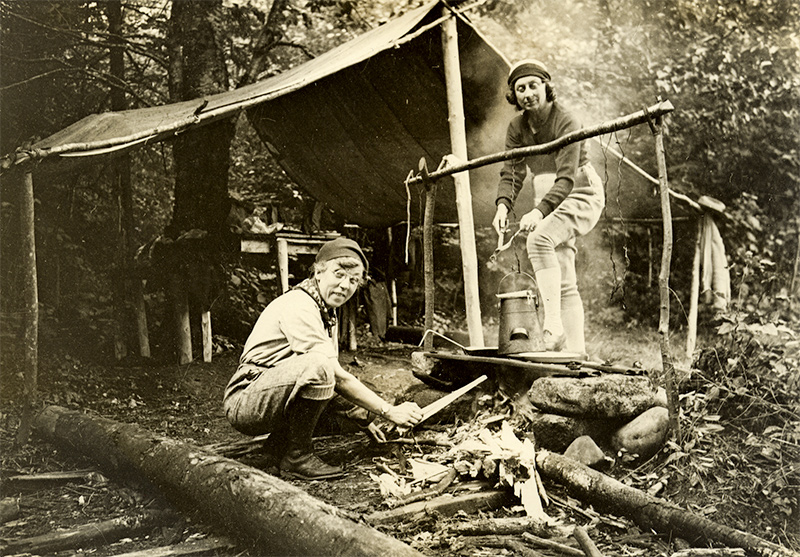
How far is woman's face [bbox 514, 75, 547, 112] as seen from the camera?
9.83 ft

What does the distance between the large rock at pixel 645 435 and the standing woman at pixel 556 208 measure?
0.47 m

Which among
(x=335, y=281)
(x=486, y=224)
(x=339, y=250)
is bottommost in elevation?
(x=335, y=281)

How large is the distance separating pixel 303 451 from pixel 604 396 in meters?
1.51

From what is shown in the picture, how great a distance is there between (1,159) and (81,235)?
252cm

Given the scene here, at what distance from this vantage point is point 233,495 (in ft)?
8.05

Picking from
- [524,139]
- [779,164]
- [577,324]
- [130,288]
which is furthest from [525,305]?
[130,288]

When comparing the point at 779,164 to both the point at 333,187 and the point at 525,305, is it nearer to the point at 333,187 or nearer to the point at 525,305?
the point at 525,305

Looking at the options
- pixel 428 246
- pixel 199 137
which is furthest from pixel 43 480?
pixel 199 137

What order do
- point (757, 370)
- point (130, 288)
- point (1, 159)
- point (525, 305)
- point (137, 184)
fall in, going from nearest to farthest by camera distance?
point (757, 370), point (525, 305), point (1, 159), point (130, 288), point (137, 184)

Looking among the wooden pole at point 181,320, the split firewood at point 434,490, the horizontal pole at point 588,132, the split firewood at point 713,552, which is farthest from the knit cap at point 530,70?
the wooden pole at point 181,320

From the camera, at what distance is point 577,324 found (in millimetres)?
3072

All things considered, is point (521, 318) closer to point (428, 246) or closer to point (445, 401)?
point (445, 401)

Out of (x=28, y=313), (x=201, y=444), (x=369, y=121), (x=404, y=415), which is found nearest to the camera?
(x=404, y=415)

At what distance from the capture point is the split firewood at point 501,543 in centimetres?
214
